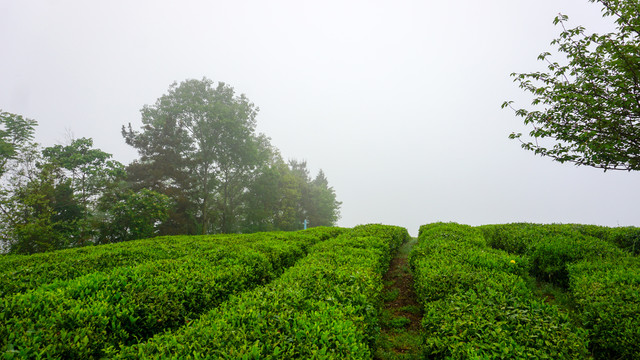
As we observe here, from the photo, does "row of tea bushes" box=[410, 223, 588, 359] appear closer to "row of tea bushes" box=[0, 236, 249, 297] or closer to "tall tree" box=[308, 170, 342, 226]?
"row of tea bushes" box=[0, 236, 249, 297]

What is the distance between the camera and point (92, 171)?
1958cm

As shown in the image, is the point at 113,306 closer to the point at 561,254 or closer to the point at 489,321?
the point at 489,321

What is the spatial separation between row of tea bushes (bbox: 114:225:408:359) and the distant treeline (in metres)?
19.7

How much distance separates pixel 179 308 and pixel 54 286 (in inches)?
94.9

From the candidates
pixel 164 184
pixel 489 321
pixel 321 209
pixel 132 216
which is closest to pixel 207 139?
pixel 164 184

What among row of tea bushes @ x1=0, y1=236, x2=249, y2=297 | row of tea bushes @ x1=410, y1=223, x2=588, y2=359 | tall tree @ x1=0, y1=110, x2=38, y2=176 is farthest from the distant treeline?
row of tea bushes @ x1=410, y1=223, x2=588, y2=359

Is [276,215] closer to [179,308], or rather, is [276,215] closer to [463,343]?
[179,308]

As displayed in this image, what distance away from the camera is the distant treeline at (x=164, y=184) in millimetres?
16859

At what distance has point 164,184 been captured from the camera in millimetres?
25672

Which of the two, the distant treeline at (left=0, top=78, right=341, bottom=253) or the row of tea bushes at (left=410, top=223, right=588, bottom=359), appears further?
the distant treeline at (left=0, top=78, right=341, bottom=253)

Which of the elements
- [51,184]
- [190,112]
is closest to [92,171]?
[51,184]

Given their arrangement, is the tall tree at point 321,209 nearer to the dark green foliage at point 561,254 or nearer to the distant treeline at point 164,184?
the distant treeline at point 164,184

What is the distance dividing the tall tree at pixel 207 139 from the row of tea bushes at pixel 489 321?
2720 centimetres

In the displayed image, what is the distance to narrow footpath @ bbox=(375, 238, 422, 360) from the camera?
4969mm
